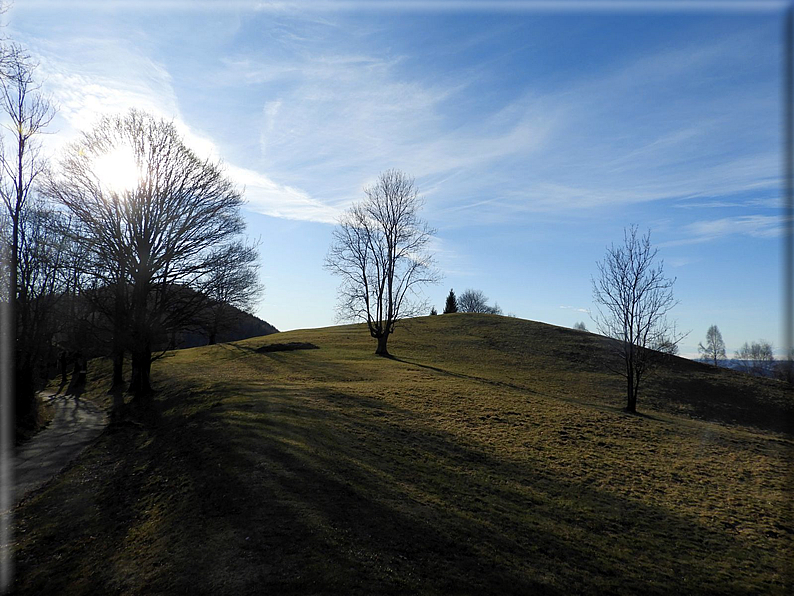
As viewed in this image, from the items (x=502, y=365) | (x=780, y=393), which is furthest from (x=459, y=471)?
(x=780, y=393)

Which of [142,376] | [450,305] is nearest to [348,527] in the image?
[142,376]

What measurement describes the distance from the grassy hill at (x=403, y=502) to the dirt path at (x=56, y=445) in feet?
2.40

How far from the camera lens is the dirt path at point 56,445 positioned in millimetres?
13297

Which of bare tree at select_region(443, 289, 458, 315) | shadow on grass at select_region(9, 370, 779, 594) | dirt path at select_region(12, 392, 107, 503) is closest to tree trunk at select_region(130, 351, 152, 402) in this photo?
dirt path at select_region(12, 392, 107, 503)

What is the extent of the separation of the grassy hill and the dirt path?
73 cm

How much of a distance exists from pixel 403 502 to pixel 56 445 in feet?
49.8

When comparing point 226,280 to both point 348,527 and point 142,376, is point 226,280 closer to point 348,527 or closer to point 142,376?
point 142,376

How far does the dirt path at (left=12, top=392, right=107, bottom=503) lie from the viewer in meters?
13.3

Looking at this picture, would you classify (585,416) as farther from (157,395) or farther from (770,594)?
(157,395)

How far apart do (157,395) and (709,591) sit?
24.3 meters

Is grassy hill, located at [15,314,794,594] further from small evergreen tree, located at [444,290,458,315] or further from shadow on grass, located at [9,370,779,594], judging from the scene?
small evergreen tree, located at [444,290,458,315]

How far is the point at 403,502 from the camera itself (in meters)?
9.77

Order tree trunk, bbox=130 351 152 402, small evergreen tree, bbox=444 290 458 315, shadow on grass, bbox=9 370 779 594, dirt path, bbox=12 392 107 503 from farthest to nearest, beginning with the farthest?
small evergreen tree, bbox=444 290 458 315, tree trunk, bbox=130 351 152 402, dirt path, bbox=12 392 107 503, shadow on grass, bbox=9 370 779 594

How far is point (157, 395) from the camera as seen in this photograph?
2383 centimetres
